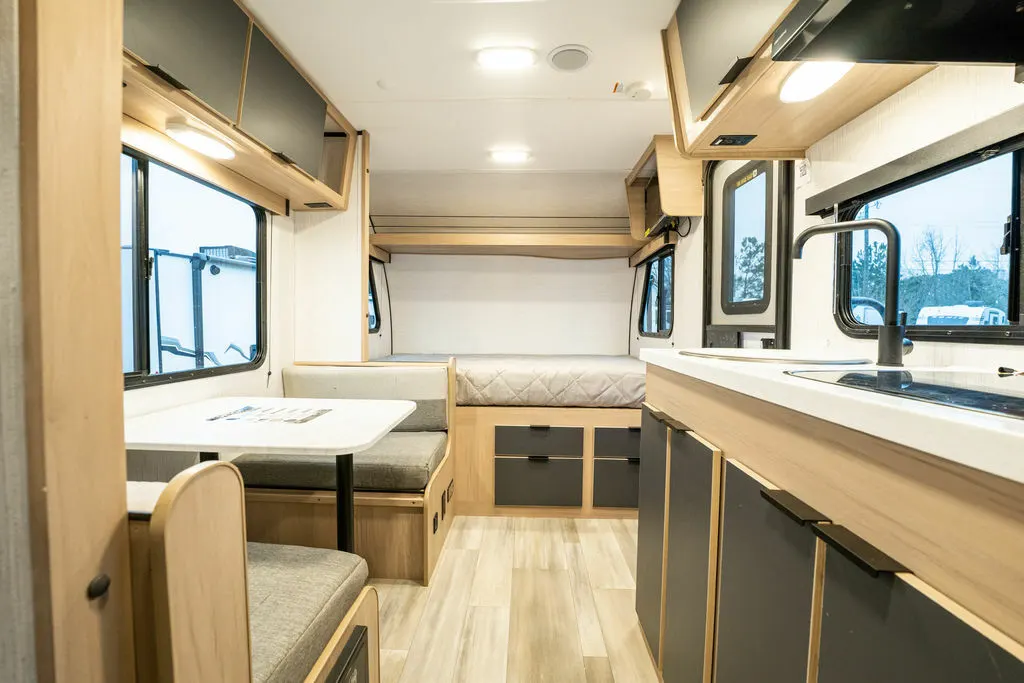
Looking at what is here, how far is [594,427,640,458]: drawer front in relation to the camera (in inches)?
105

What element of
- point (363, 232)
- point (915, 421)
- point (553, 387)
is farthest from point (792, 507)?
point (363, 232)

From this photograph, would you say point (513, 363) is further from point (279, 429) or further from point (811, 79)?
point (811, 79)

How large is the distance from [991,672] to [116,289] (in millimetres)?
925

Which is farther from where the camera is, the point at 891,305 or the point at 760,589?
the point at 891,305

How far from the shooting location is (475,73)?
2049mm

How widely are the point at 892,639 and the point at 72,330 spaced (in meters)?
0.91

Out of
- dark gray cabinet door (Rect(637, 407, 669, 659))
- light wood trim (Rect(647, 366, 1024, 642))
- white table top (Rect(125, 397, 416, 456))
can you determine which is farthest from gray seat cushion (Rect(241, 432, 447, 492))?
light wood trim (Rect(647, 366, 1024, 642))

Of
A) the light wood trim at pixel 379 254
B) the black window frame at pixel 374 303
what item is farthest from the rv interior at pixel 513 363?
the light wood trim at pixel 379 254

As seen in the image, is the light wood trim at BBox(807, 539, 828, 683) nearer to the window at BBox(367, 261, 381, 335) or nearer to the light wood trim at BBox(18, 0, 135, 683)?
the light wood trim at BBox(18, 0, 135, 683)

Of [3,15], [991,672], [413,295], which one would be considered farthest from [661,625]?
[413,295]

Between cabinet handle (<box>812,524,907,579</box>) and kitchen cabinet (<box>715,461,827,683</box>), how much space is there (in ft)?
0.13

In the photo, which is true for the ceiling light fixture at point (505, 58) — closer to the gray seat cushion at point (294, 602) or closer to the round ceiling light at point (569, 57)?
the round ceiling light at point (569, 57)

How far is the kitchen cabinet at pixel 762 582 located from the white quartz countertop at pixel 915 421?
0.17m

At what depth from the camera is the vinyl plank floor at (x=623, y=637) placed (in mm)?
1463
